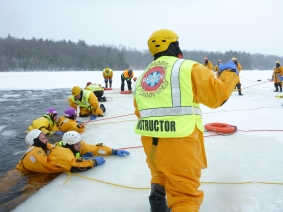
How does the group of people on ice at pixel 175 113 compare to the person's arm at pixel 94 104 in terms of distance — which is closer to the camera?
the group of people on ice at pixel 175 113

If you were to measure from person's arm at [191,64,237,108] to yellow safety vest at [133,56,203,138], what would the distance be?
0.17ft

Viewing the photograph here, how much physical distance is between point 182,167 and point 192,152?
12cm

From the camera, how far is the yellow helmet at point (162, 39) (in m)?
1.76

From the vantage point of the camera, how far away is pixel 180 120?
1.57m

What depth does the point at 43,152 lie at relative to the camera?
3213mm

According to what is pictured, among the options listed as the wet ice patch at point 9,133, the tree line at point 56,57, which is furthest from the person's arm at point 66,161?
the tree line at point 56,57

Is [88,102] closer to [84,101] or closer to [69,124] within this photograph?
[84,101]

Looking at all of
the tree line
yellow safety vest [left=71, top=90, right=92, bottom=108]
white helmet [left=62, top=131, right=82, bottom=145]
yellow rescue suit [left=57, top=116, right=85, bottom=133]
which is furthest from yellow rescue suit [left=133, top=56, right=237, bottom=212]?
the tree line

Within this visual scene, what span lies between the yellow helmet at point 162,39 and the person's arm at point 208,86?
1.01 feet

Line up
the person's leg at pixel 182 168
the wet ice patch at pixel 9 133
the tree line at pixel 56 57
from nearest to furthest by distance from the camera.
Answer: the person's leg at pixel 182 168
the wet ice patch at pixel 9 133
the tree line at pixel 56 57

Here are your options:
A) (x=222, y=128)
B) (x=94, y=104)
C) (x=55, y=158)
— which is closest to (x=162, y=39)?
(x=55, y=158)

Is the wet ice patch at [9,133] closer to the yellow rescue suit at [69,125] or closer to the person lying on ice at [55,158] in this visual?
the yellow rescue suit at [69,125]

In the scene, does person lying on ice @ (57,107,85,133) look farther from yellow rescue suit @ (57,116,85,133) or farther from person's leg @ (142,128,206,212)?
person's leg @ (142,128,206,212)

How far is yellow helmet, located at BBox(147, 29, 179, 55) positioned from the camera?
1.76 meters
